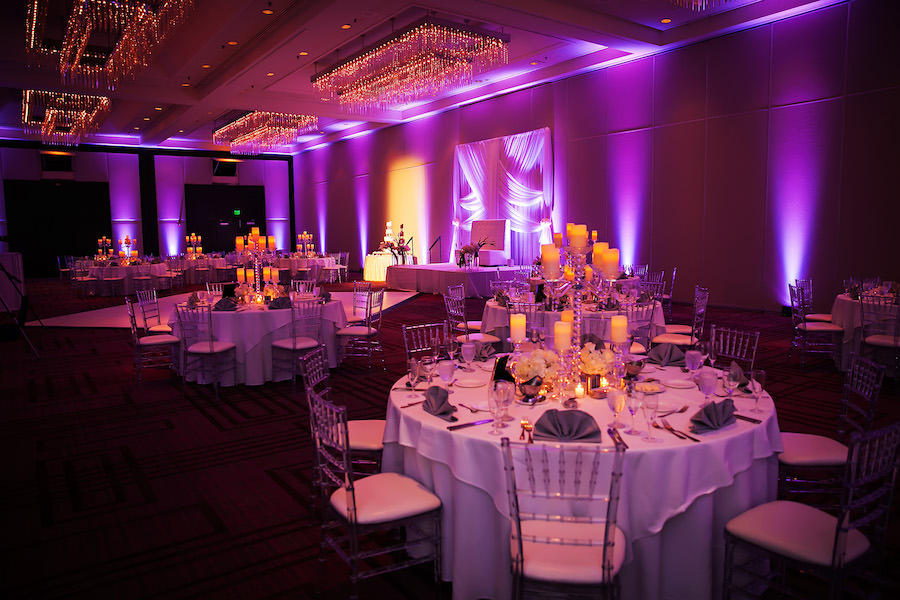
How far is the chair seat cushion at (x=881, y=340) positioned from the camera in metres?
5.68

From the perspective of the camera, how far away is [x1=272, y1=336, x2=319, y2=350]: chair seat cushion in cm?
594

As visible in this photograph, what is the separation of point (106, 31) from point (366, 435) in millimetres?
8961

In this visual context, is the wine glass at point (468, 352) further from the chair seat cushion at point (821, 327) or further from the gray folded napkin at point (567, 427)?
the chair seat cushion at point (821, 327)

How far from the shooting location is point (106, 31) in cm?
927

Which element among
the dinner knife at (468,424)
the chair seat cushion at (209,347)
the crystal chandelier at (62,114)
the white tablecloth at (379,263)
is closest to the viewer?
the dinner knife at (468,424)

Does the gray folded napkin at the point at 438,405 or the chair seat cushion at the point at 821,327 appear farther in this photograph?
the chair seat cushion at the point at 821,327

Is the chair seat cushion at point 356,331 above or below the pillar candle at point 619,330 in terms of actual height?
below

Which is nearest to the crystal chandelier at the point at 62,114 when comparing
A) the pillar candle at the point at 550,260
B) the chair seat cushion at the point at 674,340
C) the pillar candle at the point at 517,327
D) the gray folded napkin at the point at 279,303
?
Result: the gray folded napkin at the point at 279,303

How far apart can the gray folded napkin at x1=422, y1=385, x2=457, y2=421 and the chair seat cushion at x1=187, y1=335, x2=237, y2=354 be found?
11.9ft

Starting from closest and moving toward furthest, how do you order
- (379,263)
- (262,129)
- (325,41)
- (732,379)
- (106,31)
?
(732,379) → (106,31) → (325,41) → (379,263) → (262,129)

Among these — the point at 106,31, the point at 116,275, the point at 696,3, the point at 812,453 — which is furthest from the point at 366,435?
the point at 116,275

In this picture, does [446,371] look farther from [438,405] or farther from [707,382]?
[707,382]

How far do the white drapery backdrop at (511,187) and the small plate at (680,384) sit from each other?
34.1ft

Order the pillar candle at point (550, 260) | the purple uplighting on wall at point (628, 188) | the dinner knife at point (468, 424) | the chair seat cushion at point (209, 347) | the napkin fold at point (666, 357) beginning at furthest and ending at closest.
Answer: the purple uplighting on wall at point (628, 188) < the chair seat cushion at point (209, 347) < the napkin fold at point (666, 357) < the pillar candle at point (550, 260) < the dinner knife at point (468, 424)
